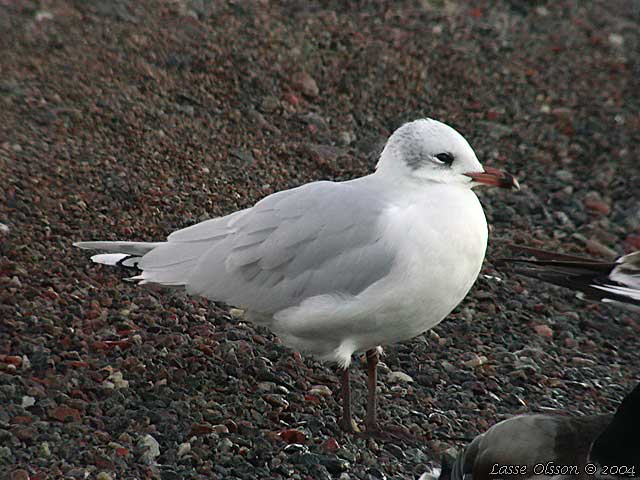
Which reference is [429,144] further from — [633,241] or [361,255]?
[633,241]

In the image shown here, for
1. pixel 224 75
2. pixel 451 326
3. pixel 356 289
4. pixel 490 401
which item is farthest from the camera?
pixel 224 75

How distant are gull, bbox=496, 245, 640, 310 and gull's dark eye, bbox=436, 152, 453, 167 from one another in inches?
32.5

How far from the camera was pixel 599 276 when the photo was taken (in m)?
4.67

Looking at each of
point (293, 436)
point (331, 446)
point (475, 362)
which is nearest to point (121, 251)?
point (293, 436)

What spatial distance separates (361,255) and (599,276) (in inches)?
48.6

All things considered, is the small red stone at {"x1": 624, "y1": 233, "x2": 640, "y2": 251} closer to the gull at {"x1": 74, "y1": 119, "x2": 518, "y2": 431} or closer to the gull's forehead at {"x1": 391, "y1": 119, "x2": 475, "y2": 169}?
the gull at {"x1": 74, "y1": 119, "x2": 518, "y2": 431}

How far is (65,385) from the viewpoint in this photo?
4293 mm

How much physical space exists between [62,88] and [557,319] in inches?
125

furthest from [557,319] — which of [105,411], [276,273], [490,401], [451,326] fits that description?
[105,411]

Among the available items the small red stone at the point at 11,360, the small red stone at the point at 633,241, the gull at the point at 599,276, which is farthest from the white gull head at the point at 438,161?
the small red stone at the point at 633,241

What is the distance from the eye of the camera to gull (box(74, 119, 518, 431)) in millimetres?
3990

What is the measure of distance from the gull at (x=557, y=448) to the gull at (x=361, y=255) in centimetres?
52

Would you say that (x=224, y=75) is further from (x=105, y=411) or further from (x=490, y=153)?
(x=105, y=411)

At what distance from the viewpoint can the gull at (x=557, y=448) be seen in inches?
148
